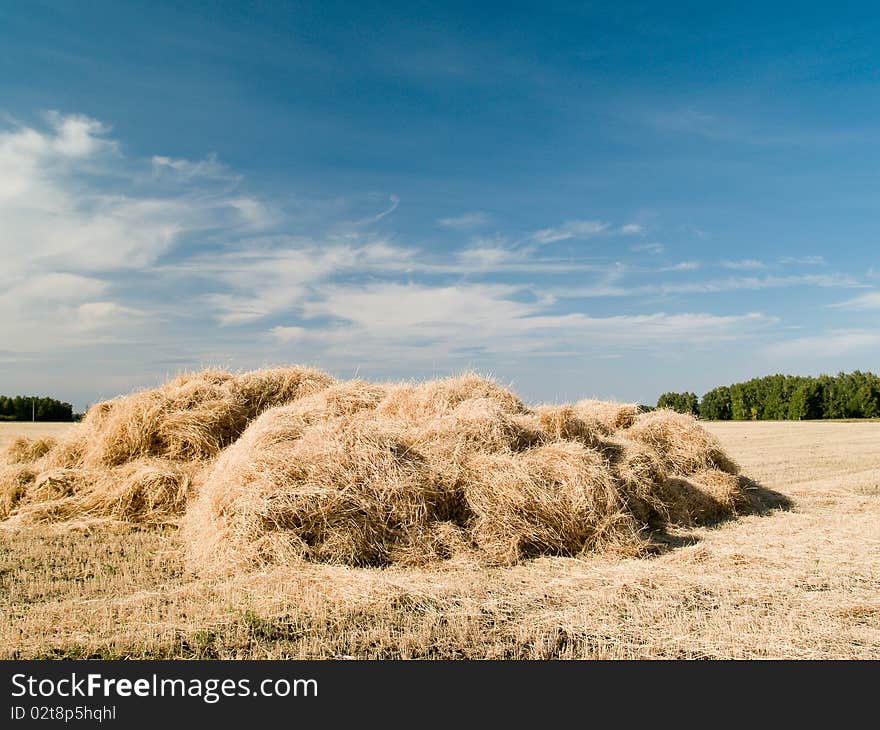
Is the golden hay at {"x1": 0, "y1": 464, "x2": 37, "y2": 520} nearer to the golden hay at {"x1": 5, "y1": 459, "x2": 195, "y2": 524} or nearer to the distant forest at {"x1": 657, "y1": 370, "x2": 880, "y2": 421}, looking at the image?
the golden hay at {"x1": 5, "y1": 459, "x2": 195, "y2": 524}

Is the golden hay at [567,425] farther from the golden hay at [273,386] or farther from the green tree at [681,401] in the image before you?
the green tree at [681,401]

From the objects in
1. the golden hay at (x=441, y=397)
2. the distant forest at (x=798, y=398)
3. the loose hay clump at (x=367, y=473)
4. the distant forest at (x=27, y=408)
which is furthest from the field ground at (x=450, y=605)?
the distant forest at (x=798, y=398)

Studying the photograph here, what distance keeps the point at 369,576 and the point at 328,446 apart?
6.46 feet

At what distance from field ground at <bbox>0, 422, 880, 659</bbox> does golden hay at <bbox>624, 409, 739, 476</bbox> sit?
9.68 feet

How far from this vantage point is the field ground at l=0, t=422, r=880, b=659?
14.7 ft

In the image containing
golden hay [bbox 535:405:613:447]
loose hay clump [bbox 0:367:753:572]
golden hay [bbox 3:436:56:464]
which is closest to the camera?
loose hay clump [bbox 0:367:753:572]

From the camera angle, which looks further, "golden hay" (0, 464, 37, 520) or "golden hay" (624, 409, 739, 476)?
"golden hay" (624, 409, 739, 476)

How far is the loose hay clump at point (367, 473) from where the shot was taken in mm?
6902

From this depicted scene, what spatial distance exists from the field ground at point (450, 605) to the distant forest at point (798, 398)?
57.4 meters

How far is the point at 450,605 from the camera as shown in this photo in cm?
523

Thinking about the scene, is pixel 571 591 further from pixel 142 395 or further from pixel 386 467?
pixel 142 395

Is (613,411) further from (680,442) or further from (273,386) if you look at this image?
(273,386)

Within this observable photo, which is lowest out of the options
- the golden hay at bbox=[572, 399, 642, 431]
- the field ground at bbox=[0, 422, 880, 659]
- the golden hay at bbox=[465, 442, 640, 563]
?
the field ground at bbox=[0, 422, 880, 659]

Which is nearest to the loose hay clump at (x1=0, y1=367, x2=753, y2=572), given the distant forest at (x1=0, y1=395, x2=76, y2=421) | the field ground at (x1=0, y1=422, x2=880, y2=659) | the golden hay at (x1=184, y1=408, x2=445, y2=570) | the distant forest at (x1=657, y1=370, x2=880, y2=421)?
the golden hay at (x1=184, y1=408, x2=445, y2=570)
